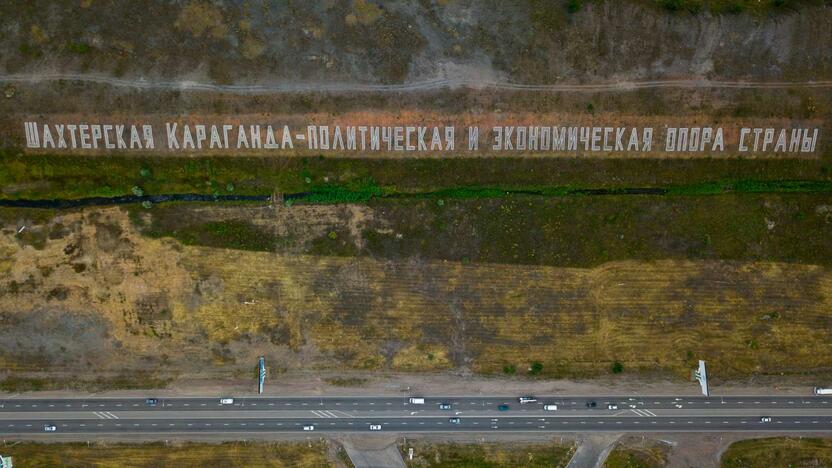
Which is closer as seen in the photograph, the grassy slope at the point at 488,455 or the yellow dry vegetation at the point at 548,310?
the yellow dry vegetation at the point at 548,310

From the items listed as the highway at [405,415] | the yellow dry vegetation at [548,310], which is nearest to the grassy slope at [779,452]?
the highway at [405,415]

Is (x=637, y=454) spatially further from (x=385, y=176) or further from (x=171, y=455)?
(x=171, y=455)

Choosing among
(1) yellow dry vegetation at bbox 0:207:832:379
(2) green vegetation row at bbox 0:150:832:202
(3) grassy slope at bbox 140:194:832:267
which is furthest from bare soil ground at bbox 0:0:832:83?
(1) yellow dry vegetation at bbox 0:207:832:379

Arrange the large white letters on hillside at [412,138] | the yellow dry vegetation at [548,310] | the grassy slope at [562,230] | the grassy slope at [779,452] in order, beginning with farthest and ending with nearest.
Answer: the grassy slope at [779,452]
the yellow dry vegetation at [548,310]
the grassy slope at [562,230]
the large white letters on hillside at [412,138]

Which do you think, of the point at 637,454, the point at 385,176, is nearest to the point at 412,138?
the point at 385,176

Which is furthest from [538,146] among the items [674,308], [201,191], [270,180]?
[201,191]

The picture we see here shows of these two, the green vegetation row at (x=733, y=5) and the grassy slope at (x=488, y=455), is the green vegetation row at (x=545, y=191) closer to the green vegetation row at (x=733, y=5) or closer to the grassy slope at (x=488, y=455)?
the green vegetation row at (x=733, y=5)

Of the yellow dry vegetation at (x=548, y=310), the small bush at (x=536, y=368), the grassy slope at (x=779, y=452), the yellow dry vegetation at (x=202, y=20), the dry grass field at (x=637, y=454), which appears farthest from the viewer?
the grassy slope at (x=779, y=452)
